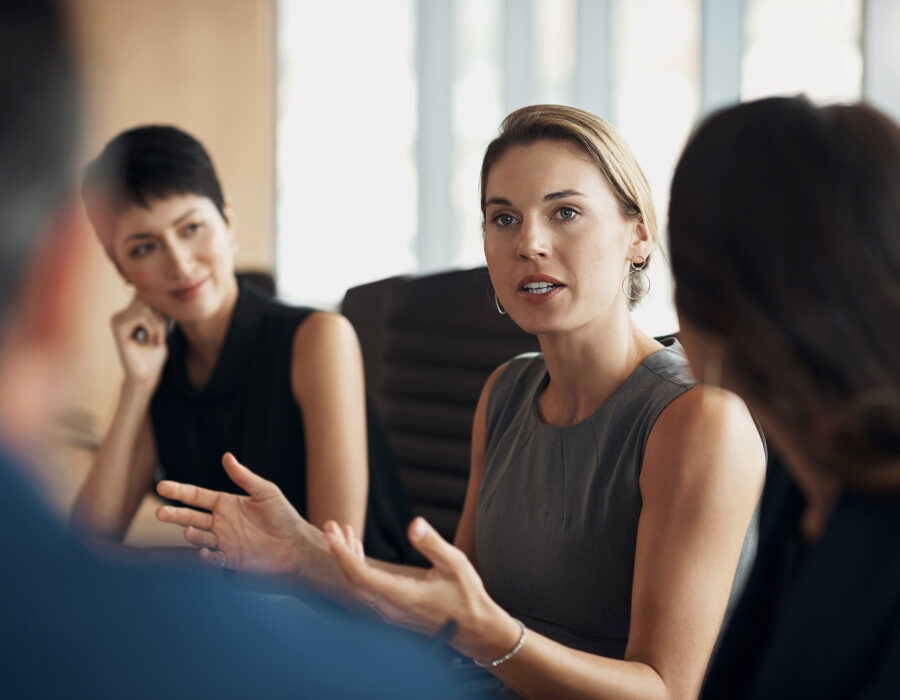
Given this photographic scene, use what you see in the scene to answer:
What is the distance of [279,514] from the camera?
1122 millimetres

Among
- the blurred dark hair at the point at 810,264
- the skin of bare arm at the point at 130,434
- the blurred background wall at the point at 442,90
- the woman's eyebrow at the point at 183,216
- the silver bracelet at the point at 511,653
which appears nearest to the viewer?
the blurred dark hair at the point at 810,264

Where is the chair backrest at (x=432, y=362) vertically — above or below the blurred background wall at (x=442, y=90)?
below

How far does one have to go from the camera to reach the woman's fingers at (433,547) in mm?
691

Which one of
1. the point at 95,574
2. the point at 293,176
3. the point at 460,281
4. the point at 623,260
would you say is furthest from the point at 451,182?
the point at 95,574

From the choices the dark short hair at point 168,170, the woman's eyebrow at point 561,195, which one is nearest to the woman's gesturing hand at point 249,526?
the woman's eyebrow at point 561,195

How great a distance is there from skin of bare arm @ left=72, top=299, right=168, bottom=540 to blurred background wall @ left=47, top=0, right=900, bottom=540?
0.83 meters

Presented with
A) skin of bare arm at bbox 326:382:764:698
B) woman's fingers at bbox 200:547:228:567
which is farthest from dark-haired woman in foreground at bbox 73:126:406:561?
skin of bare arm at bbox 326:382:764:698

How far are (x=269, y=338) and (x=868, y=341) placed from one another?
128 centimetres

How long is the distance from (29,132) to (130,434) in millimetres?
1501

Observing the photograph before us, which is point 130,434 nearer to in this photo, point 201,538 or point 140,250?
point 140,250

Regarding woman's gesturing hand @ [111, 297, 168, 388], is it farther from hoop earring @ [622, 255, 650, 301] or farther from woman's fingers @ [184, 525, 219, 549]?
hoop earring @ [622, 255, 650, 301]

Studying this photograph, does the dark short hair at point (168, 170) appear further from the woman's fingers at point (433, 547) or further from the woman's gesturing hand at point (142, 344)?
the woman's fingers at point (433, 547)

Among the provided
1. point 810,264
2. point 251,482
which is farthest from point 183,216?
point 810,264

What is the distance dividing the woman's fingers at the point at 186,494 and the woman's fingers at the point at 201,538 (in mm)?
30
